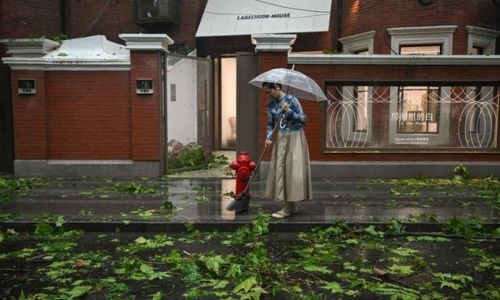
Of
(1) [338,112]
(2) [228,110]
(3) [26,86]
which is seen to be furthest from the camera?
(2) [228,110]

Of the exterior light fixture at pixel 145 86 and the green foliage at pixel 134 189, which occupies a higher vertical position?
the exterior light fixture at pixel 145 86

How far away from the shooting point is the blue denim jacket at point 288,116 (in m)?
6.61

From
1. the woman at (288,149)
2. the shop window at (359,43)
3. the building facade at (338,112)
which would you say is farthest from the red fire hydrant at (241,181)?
the shop window at (359,43)

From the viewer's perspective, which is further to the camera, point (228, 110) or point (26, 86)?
point (228, 110)

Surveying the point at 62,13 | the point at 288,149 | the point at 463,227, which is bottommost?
the point at 463,227

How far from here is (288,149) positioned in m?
6.66

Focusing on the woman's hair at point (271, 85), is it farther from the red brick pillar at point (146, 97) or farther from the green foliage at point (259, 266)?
the red brick pillar at point (146, 97)

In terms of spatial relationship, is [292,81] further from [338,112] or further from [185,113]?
[185,113]

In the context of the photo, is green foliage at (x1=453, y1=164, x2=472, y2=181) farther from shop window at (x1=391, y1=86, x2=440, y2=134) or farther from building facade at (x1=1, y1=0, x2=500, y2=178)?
shop window at (x1=391, y1=86, x2=440, y2=134)

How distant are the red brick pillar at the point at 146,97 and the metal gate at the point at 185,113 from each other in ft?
0.73

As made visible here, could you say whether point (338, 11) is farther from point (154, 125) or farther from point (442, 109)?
point (154, 125)

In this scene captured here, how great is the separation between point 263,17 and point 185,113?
5.03 m

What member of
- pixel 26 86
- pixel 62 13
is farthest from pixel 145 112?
pixel 62 13

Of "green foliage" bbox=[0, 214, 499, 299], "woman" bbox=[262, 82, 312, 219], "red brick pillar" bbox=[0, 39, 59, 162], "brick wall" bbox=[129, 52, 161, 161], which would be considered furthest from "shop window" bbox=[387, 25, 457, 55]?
"red brick pillar" bbox=[0, 39, 59, 162]
